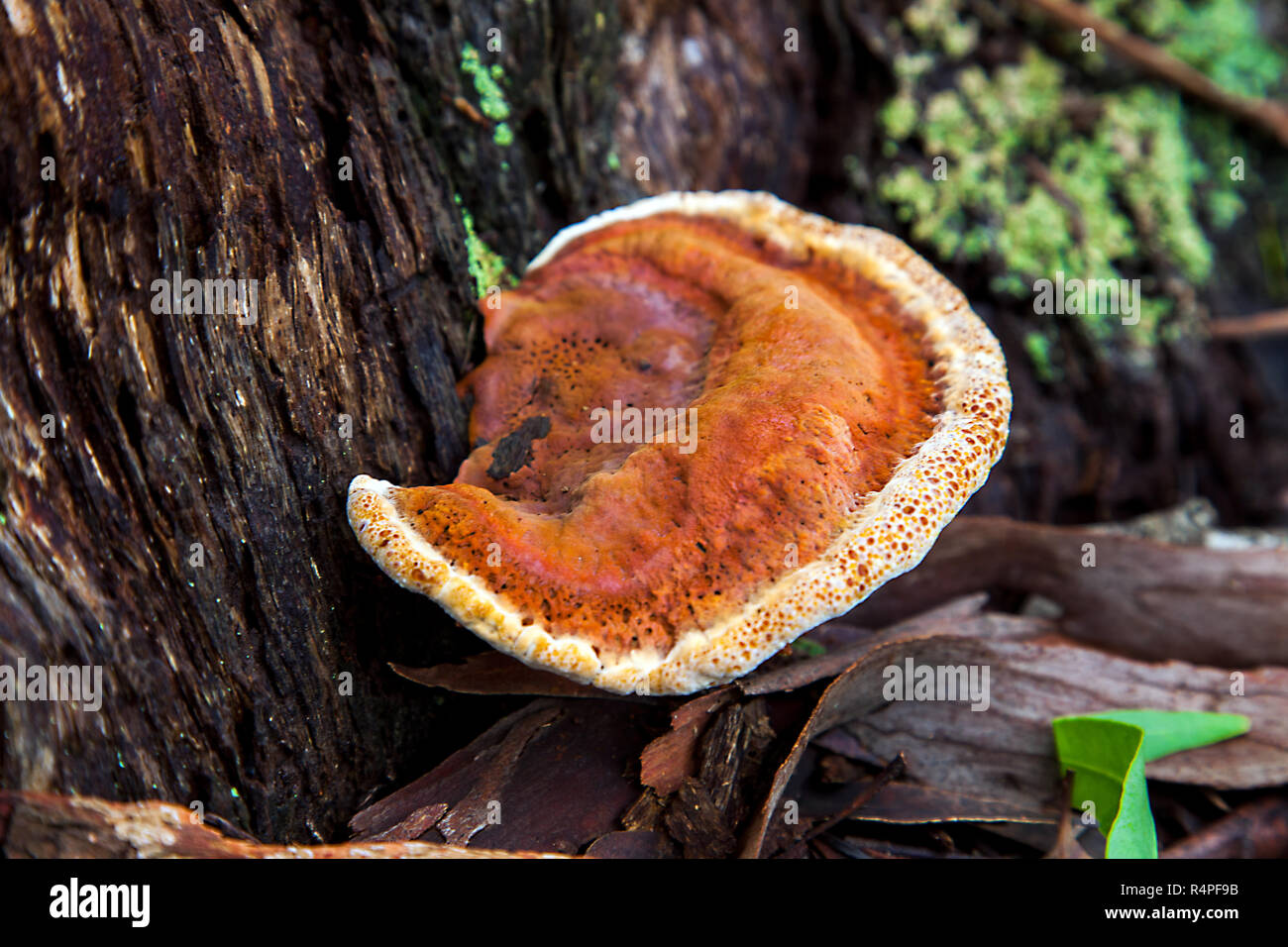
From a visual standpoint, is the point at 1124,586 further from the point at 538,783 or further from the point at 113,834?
the point at 113,834

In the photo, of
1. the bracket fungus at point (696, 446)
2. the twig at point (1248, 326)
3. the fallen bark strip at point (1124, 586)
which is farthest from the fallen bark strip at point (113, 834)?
the twig at point (1248, 326)

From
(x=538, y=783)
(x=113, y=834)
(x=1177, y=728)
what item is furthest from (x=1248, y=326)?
(x=113, y=834)

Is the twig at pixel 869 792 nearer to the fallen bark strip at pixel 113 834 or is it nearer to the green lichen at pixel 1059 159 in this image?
the fallen bark strip at pixel 113 834

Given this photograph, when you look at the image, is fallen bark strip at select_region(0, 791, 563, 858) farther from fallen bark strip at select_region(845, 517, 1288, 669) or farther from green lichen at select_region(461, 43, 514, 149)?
green lichen at select_region(461, 43, 514, 149)

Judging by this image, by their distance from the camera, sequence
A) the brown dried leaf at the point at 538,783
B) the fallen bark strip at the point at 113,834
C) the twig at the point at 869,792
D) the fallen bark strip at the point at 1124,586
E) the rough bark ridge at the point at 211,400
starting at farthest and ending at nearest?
the fallen bark strip at the point at 1124,586, the twig at the point at 869,792, the brown dried leaf at the point at 538,783, the rough bark ridge at the point at 211,400, the fallen bark strip at the point at 113,834

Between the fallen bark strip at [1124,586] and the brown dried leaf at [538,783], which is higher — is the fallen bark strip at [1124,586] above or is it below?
above

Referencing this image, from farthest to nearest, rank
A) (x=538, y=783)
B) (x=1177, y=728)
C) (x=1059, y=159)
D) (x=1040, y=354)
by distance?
(x=1059, y=159) → (x=1040, y=354) → (x=1177, y=728) → (x=538, y=783)
